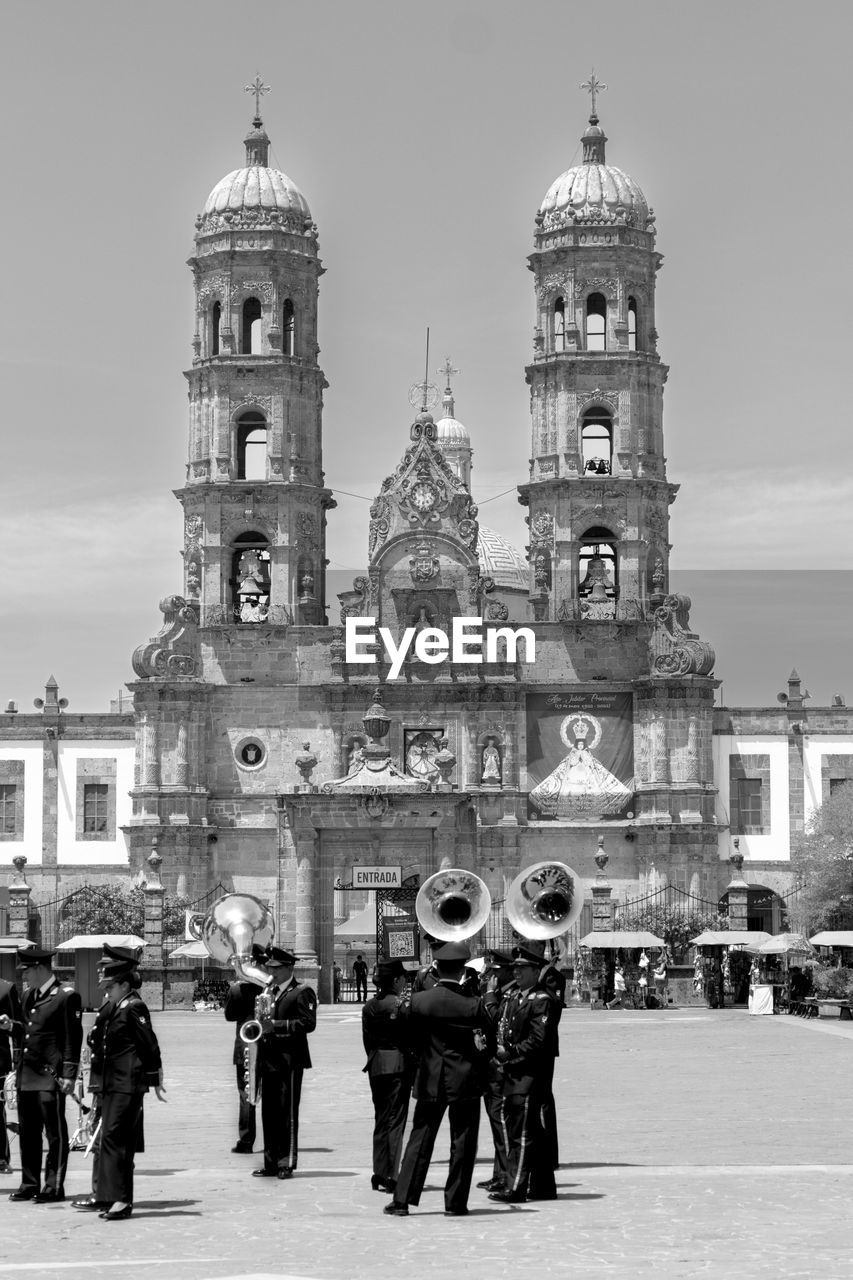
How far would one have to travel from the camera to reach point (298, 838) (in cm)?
6919

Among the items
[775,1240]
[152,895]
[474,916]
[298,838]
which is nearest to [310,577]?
[298,838]

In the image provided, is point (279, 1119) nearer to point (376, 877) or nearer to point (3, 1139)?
point (3, 1139)

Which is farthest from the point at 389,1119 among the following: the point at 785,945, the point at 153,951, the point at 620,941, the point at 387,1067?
the point at 153,951

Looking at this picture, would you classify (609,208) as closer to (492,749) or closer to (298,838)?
(492,749)

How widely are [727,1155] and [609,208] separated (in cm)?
6088

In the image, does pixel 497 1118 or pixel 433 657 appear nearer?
pixel 497 1118

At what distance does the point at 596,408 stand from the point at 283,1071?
60.2 meters

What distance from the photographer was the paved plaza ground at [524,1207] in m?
15.4

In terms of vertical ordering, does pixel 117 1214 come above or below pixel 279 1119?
below

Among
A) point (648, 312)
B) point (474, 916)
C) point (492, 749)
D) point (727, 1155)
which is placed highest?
point (648, 312)

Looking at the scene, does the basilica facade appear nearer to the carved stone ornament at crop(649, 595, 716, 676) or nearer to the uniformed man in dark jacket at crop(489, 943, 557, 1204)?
the carved stone ornament at crop(649, 595, 716, 676)

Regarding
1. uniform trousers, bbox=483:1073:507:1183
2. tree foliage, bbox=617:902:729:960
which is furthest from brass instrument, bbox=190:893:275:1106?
tree foliage, bbox=617:902:729:960

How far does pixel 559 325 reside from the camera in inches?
3135

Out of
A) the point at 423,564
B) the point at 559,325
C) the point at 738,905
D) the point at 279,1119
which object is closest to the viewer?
the point at 279,1119
